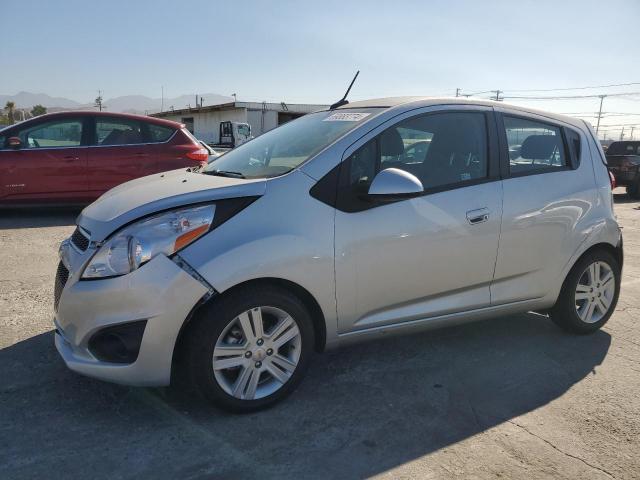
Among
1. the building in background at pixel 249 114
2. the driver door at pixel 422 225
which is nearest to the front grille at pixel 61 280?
the driver door at pixel 422 225

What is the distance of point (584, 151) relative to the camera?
387 cm

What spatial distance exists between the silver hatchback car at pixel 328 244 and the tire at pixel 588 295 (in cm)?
2

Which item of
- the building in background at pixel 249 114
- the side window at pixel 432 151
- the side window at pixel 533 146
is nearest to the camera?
the side window at pixel 432 151

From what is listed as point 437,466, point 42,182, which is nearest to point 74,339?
point 437,466

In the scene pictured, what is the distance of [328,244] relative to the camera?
2750 millimetres

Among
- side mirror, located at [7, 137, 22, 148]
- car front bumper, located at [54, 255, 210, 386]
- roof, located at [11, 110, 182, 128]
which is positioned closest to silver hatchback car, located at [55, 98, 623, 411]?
car front bumper, located at [54, 255, 210, 386]

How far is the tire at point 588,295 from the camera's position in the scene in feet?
12.5

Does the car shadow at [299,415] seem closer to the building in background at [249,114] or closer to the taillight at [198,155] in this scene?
the taillight at [198,155]

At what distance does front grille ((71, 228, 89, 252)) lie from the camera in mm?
2703

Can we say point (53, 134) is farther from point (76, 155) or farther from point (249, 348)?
point (249, 348)

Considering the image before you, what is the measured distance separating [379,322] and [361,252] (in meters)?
0.47

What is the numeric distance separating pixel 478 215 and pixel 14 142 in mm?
6920

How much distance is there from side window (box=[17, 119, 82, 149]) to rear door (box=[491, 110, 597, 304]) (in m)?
6.45

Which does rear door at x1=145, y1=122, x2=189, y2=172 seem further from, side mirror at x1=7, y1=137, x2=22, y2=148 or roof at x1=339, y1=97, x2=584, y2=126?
roof at x1=339, y1=97, x2=584, y2=126
